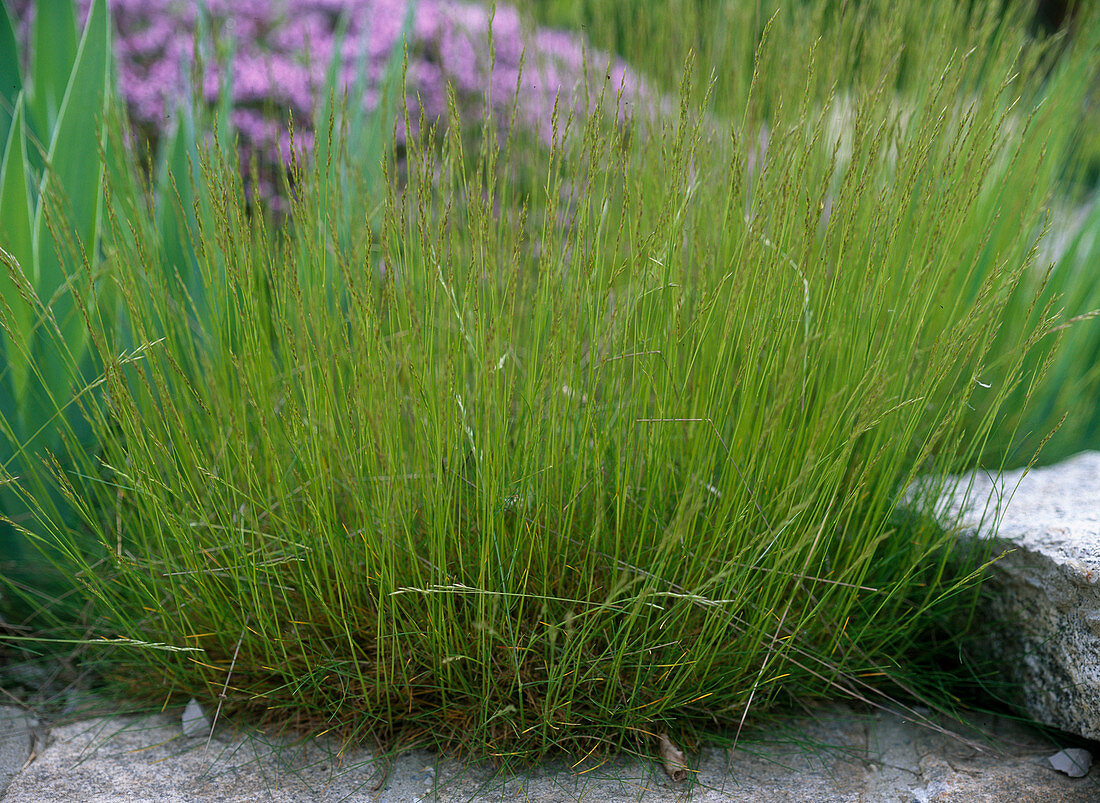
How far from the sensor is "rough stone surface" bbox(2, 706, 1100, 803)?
1.26 m

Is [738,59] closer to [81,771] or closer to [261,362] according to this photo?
[261,362]

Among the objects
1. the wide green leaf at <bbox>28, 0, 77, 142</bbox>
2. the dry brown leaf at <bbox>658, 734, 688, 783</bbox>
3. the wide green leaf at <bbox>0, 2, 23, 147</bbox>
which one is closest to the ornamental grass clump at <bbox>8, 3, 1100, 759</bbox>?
the dry brown leaf at <bbox>658, 734, 688, 783</bbox>

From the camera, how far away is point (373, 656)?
1.34 metres

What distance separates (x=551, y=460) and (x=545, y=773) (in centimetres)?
51

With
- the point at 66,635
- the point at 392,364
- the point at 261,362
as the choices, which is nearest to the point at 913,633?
the point at 392,364

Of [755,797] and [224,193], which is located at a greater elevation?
[224,193]

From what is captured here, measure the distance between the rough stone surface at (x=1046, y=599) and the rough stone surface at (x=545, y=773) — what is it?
0.38ft

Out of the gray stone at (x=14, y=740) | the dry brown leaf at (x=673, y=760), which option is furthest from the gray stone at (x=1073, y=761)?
the gray stone at (x=14, y=740)

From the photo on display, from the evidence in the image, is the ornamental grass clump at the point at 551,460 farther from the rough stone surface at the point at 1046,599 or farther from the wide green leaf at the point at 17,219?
the wide green leaf at the point at 17,219

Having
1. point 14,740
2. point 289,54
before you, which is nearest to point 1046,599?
point 14,740

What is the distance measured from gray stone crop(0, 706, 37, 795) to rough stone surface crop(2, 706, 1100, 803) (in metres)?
0.03

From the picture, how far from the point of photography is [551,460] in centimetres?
122

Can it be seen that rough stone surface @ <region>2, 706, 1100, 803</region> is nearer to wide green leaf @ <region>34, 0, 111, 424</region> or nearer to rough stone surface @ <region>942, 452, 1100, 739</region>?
rough stone surface @ <region>942, 452, 1100, 739</region>

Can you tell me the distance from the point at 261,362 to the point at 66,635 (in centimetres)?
71
